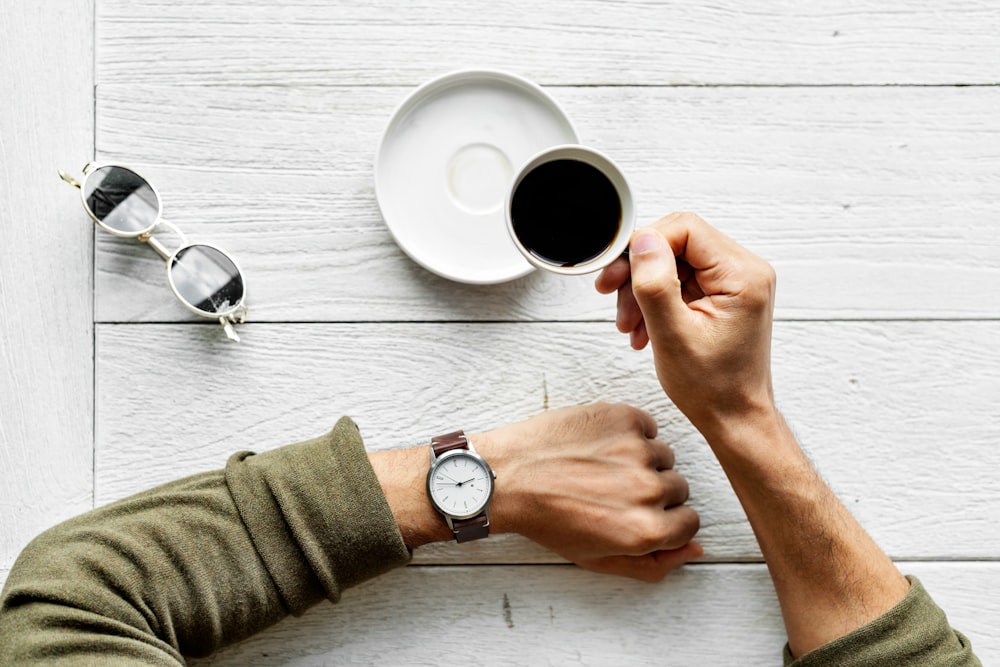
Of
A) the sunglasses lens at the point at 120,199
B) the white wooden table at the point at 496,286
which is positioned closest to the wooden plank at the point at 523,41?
the white wooden table at the point at 496,286

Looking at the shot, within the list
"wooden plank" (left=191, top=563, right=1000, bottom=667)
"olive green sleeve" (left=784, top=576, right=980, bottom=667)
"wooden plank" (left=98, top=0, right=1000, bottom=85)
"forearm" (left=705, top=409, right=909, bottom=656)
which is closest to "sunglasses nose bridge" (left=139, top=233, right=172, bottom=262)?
"wooden plank" (left=98, top=0, right=1000, bottom=85)

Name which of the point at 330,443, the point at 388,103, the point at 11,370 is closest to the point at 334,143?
the point at 388,103

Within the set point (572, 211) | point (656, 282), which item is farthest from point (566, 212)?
point (656, 282)

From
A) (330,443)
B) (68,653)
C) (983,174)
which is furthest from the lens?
(983,174)

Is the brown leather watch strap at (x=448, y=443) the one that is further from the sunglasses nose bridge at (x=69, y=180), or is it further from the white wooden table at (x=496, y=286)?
the sunglasses nose bridge at (x=69, y=180)

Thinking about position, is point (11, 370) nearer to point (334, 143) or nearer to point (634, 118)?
point (334, 143)

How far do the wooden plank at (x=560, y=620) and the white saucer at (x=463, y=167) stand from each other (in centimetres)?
40

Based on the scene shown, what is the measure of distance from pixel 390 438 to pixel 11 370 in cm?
48

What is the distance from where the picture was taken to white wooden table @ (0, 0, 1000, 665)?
39.1 inches

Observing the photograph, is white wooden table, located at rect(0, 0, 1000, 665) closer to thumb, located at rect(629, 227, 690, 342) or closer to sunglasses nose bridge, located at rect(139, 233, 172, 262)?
sunglasses nose bridge, located at rect(139, 233, 172, 262)

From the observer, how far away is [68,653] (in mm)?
764

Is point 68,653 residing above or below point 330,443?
below

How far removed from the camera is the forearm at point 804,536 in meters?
0.87

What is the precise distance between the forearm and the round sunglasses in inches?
23.4
